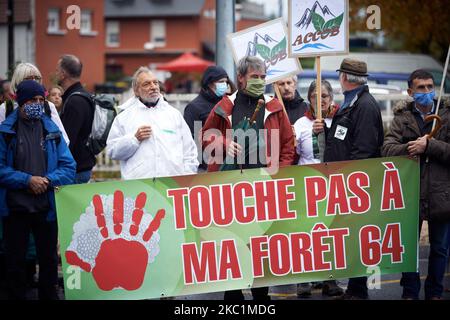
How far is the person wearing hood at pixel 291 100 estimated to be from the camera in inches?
357

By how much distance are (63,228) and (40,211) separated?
1.72 ft

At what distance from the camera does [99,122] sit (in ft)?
28.9

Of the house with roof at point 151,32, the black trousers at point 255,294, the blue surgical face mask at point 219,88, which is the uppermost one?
the house with roof at point 151,32

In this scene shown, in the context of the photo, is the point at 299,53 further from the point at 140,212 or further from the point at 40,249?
the point at 40,249

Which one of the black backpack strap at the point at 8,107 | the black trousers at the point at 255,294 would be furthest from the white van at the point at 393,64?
the black trousers at the point at 255,294

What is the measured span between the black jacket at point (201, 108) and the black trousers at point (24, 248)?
2316 millimetres

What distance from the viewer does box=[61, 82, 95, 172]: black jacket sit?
873 cm

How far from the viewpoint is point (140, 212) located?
695 cm

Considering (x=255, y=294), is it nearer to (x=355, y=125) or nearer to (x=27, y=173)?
(x=355, y=125)

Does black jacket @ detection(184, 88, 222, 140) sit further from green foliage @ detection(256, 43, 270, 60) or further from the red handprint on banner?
the red handprint on banner

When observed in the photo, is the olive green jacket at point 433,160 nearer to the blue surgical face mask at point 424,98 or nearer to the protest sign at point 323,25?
the blue surgical face mask at point 424,98

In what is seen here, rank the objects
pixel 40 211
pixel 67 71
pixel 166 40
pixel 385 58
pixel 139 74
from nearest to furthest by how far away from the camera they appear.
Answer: pixel 40 211 → pixel 139 74 → pixel 67 71 → pixel 385 58 → pixel 166 40

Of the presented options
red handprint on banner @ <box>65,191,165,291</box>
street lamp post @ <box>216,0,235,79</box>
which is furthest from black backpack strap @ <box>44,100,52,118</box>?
street lamp post @ <box>216,0,235,79</box>

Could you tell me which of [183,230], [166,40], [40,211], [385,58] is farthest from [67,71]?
[166,40]
